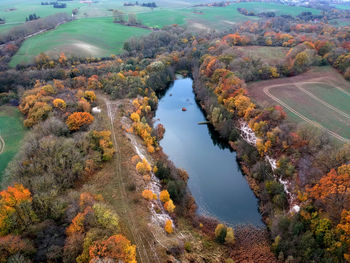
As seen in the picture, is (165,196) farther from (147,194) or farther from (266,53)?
(266,53)

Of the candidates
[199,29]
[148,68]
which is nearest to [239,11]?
[199,29]

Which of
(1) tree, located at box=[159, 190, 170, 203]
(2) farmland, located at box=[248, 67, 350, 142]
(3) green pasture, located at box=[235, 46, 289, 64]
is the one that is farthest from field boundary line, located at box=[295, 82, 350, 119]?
(1) tree, located at box=[159, 190, 170, 203]

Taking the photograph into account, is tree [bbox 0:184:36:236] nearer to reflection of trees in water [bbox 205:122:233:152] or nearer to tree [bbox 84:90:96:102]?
tree [bbox 84:90:96:102]

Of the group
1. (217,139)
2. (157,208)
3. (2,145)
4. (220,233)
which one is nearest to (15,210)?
(157,208)

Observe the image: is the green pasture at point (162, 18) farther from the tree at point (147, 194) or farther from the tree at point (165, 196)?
the tree at point (147, 194)

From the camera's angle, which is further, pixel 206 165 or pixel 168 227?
pixel 206 165

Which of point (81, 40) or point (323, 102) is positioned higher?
point (81, 40)

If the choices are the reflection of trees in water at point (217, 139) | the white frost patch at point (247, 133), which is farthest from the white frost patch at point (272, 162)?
the reflection of trees in water at point (217, 139)

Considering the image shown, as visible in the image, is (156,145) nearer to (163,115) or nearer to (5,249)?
(163,115)
